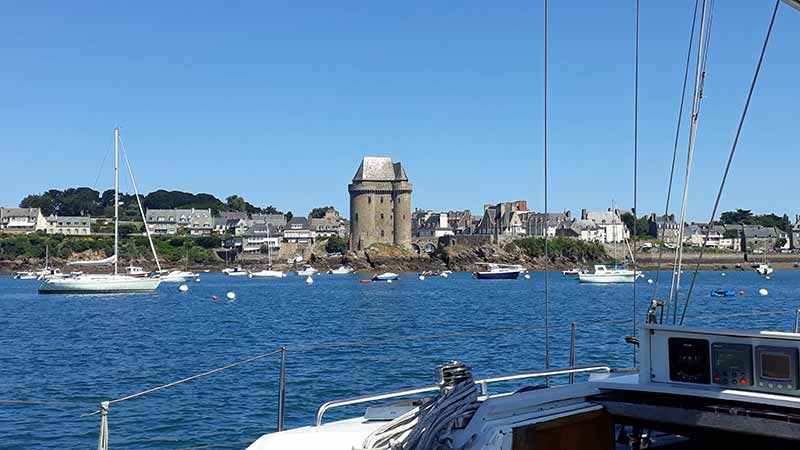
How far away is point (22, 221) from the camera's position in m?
144

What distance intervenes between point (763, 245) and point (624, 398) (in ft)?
450

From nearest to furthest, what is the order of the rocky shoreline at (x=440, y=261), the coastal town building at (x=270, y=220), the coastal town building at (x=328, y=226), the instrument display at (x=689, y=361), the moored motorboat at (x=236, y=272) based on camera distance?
the instrument display at (x=689, y=361)
the rocky shoreline at (x=440, y=261)
the moored motorboat at (x=236, y=272)
the coastal town building at (x=270, y=220)
the coastal town building at (x=328, y=226)

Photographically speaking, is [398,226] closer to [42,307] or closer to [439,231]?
[439,231]

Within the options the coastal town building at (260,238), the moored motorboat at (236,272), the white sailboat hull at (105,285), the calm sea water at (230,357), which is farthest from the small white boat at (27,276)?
the calm sea water at (230,357)

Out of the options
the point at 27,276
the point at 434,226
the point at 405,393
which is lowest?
the point at 27,276

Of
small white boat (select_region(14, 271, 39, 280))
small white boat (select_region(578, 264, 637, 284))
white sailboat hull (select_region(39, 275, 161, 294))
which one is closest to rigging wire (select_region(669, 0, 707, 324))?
white sailboat hull (select_region(39, 275, 161, 294))

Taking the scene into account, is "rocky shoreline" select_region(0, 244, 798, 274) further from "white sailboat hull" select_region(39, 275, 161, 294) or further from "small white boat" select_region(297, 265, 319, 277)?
"white sailboat hull" select_region(39, 275, 161, 294)

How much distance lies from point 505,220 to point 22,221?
82110mm

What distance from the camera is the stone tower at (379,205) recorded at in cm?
10606

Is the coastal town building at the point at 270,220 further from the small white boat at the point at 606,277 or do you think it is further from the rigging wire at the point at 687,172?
the rigging wire at the point at 687,172

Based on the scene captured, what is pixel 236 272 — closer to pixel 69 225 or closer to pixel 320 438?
pixel 69 225

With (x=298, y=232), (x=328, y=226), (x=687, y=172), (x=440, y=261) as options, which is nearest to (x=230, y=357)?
(x=687, y=172)

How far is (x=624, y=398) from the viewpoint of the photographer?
4227mm

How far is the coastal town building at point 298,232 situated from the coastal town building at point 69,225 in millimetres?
34133
